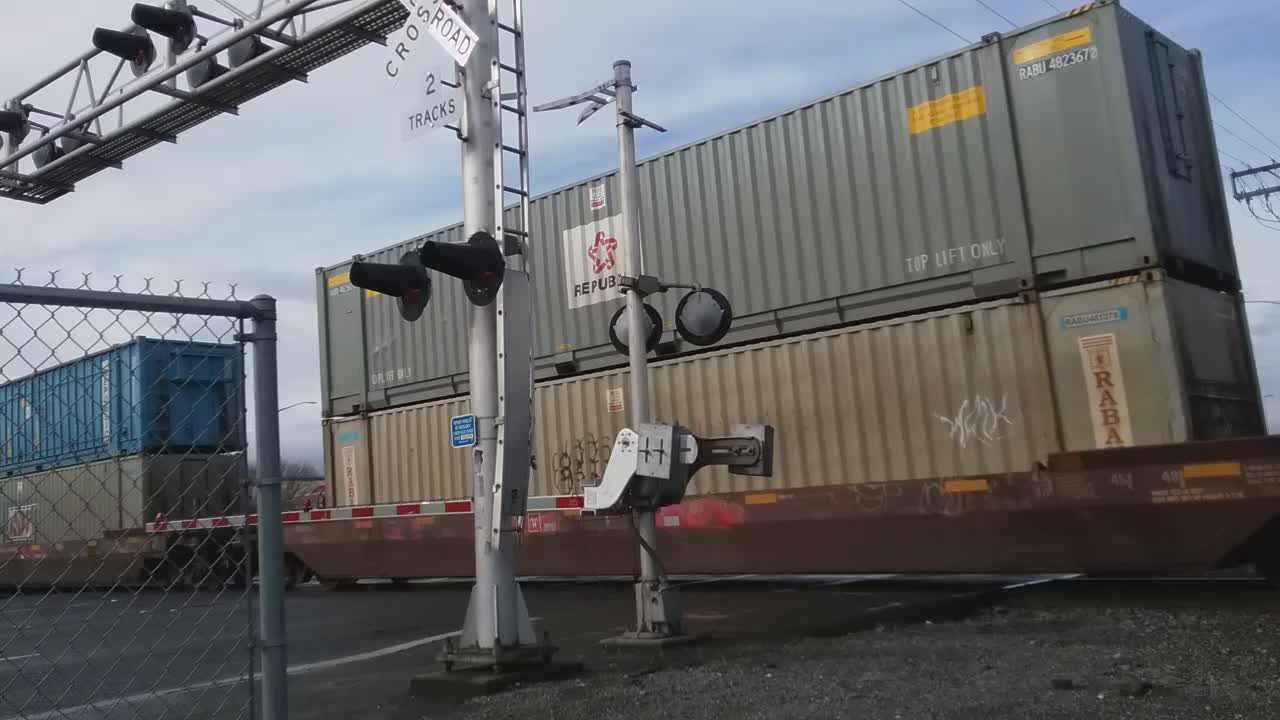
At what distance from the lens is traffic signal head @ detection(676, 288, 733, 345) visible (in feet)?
25.0

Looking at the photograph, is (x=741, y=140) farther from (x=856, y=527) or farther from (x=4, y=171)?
(x=4, y=171)

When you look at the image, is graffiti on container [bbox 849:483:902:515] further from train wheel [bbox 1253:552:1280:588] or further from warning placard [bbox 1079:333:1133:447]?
train wheel [bbox 1253:552:1280:588]

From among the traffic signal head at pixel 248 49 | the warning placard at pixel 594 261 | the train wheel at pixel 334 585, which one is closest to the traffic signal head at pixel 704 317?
the warning placard at pixel 594 261

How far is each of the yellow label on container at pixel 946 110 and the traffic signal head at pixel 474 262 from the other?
18.4 ft

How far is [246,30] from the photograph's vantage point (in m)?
9.78

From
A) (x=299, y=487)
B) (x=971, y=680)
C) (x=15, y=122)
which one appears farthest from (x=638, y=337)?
(x=299, y=487)

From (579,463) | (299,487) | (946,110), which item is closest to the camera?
(946,110)

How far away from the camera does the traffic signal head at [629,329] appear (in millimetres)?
7633

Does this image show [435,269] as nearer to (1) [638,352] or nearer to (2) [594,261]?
(1) [638,352]

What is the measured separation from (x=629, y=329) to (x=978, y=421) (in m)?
3.81

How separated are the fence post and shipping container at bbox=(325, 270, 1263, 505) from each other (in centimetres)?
739

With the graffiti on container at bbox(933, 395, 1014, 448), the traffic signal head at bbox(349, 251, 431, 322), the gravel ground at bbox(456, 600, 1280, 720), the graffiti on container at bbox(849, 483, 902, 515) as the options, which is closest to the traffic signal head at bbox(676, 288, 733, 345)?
the gravel ground at bbox(456, 600, 1280, 720)

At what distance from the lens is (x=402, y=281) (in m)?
5.16

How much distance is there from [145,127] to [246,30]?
2.52m
